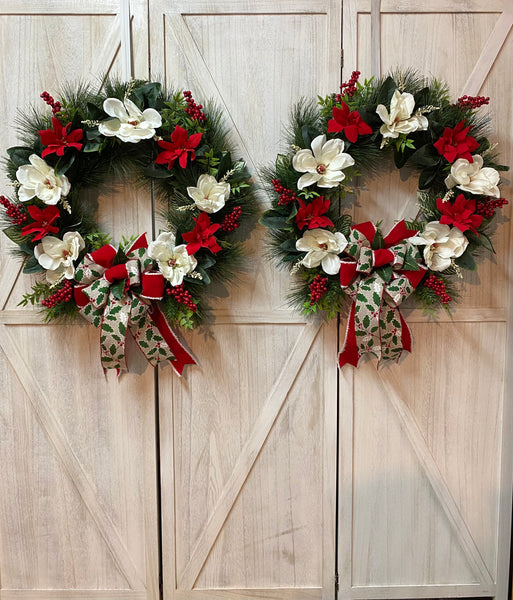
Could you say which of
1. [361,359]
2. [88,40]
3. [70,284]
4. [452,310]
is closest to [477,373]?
[452,310]

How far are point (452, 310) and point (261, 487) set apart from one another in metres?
0.97

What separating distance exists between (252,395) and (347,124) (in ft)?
3.30

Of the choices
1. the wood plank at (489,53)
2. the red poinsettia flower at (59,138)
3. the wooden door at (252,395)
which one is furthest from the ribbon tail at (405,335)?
the red poinsettia flower at (59,138)

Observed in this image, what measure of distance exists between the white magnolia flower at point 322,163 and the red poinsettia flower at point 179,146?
33 centimetres

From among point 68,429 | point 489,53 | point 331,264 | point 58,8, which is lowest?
point 68,429

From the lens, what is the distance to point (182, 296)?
5.69ft

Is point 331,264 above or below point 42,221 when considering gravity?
below

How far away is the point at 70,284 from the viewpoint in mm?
1774

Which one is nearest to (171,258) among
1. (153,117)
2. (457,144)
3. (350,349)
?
(153,117)

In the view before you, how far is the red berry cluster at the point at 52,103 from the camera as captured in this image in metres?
1.65

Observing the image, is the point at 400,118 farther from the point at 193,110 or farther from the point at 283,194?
the point at 193,110

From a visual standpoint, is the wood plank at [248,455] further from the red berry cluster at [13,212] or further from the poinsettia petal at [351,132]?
the red berry cluster at [13,212]

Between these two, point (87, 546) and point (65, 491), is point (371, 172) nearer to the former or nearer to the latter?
point (65, 491)

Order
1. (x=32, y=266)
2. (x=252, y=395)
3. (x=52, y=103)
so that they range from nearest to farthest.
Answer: (x=52, y=103), (x=32, y=266), (x=252, y=395)
